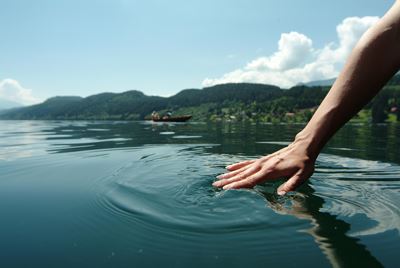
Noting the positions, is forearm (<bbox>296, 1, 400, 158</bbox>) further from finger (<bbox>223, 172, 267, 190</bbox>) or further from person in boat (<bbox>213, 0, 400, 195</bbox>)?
finger (<bbox>223, 172, 267, 190</bbox>)

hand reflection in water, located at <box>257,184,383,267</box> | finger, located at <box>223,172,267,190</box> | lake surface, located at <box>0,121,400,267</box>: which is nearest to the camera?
finger, located at <box>223,172,267,190</box>

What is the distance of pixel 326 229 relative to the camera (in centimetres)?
365

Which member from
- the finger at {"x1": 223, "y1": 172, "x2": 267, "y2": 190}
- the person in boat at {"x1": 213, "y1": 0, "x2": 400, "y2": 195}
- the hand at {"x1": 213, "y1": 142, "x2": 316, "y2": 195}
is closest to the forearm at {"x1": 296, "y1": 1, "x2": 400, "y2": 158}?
the person in boat at {"x1": 213, "y1": 0, "x2": 400, "y2": 195}

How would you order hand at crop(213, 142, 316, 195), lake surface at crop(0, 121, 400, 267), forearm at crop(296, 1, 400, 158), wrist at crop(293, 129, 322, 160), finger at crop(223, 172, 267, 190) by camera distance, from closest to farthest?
forearm at crop(296, 1, 400, 158) < wrist at crop(293, 129, 322, 160) < hand at crop(213, 142, 316, 195) < finger at crop(223, 172, 267, 190) < lake surface at crop(0, 121, 400, 267)

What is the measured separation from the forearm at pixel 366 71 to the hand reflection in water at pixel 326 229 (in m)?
1.66

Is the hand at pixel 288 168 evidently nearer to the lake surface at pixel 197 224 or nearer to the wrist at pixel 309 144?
the wrist at pixel 309 144

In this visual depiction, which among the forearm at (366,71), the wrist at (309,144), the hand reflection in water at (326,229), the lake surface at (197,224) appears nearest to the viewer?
the forearm at (366,71)

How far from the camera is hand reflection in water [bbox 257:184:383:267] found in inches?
113

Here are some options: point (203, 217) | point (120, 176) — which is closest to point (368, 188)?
point (203, 217)

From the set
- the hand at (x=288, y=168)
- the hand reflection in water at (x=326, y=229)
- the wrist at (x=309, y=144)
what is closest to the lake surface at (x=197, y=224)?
the hand reflection in water at (x=326, y=229)

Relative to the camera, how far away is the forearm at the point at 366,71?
5.24 feet

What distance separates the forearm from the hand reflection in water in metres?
1.66

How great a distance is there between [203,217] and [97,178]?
4331 millimetres

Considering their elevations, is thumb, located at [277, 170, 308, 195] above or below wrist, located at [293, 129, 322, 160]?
below
